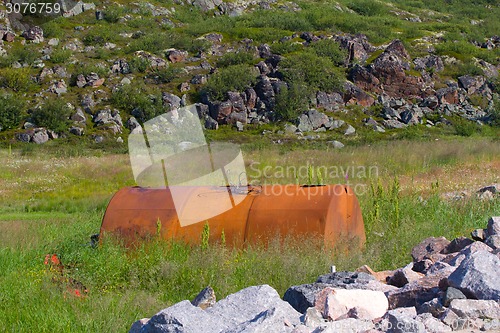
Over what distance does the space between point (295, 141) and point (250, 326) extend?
114 ft

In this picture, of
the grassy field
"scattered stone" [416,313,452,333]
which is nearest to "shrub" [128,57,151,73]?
the grassy field

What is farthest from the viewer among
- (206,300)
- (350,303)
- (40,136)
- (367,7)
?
(367,7)

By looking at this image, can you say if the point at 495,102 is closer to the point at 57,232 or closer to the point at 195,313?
the point at 57,232

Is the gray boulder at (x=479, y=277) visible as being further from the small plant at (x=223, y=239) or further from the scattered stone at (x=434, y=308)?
the small plant at (x=223, y=239)

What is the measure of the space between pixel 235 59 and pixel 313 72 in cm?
704

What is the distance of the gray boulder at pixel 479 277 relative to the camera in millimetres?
4816

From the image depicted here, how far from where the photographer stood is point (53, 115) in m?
41.8

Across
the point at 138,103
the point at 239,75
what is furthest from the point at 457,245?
the point at 239,75

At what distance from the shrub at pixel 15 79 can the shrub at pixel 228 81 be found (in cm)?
1402

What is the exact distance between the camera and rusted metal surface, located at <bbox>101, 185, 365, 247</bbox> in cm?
829

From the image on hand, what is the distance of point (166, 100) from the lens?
4794 cm

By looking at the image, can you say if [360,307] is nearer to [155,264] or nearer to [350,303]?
[350,303]

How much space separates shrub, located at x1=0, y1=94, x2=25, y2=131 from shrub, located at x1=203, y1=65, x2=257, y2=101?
44.4ft

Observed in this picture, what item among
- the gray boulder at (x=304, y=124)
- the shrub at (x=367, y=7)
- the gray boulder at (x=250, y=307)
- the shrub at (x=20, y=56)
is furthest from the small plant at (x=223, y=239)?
the shrub at (x=367, y=7)
